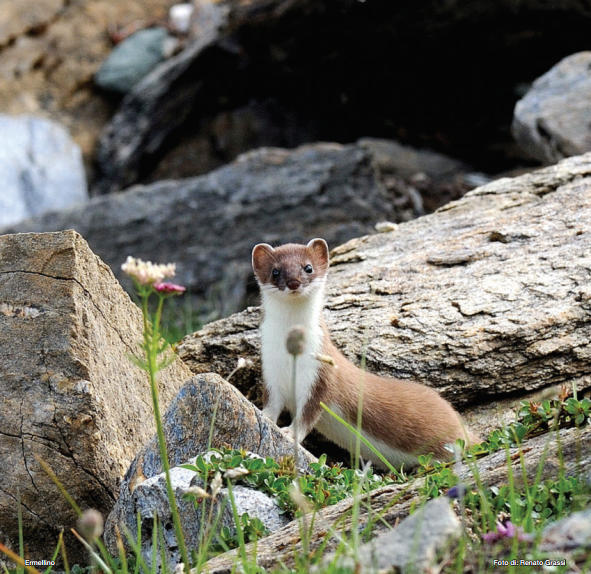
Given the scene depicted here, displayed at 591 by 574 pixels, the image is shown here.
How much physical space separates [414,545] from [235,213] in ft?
24.1

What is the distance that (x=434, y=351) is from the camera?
18.3ft

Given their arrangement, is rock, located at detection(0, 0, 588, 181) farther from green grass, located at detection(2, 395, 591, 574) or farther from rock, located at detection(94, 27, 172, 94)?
green grass, located at detection(2, 395, 591, 574)

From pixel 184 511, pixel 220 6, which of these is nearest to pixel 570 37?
pixel 220 6

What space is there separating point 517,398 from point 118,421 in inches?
91.0

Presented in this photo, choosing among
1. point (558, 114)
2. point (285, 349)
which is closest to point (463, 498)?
point (285, 349)

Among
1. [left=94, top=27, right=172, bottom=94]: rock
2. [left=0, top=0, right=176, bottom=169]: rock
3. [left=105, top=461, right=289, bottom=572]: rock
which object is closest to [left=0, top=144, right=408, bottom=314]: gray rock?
[left=0, top=0, right=176, bottom=169]: rock

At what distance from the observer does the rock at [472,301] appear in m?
5.43

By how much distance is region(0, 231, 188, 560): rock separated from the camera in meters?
4.33

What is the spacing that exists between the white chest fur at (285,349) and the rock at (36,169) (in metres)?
8.15

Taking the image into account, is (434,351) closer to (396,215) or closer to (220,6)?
(396,215)

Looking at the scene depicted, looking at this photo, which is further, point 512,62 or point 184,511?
point 512,62

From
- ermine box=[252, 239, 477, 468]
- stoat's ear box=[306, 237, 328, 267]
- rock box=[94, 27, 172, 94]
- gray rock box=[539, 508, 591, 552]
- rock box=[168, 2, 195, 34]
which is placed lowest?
ermine box=[252, 239, 477, 468]

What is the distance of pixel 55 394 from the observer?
4.41 m

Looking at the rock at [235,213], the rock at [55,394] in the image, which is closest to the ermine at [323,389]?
the rock at [55,394]
